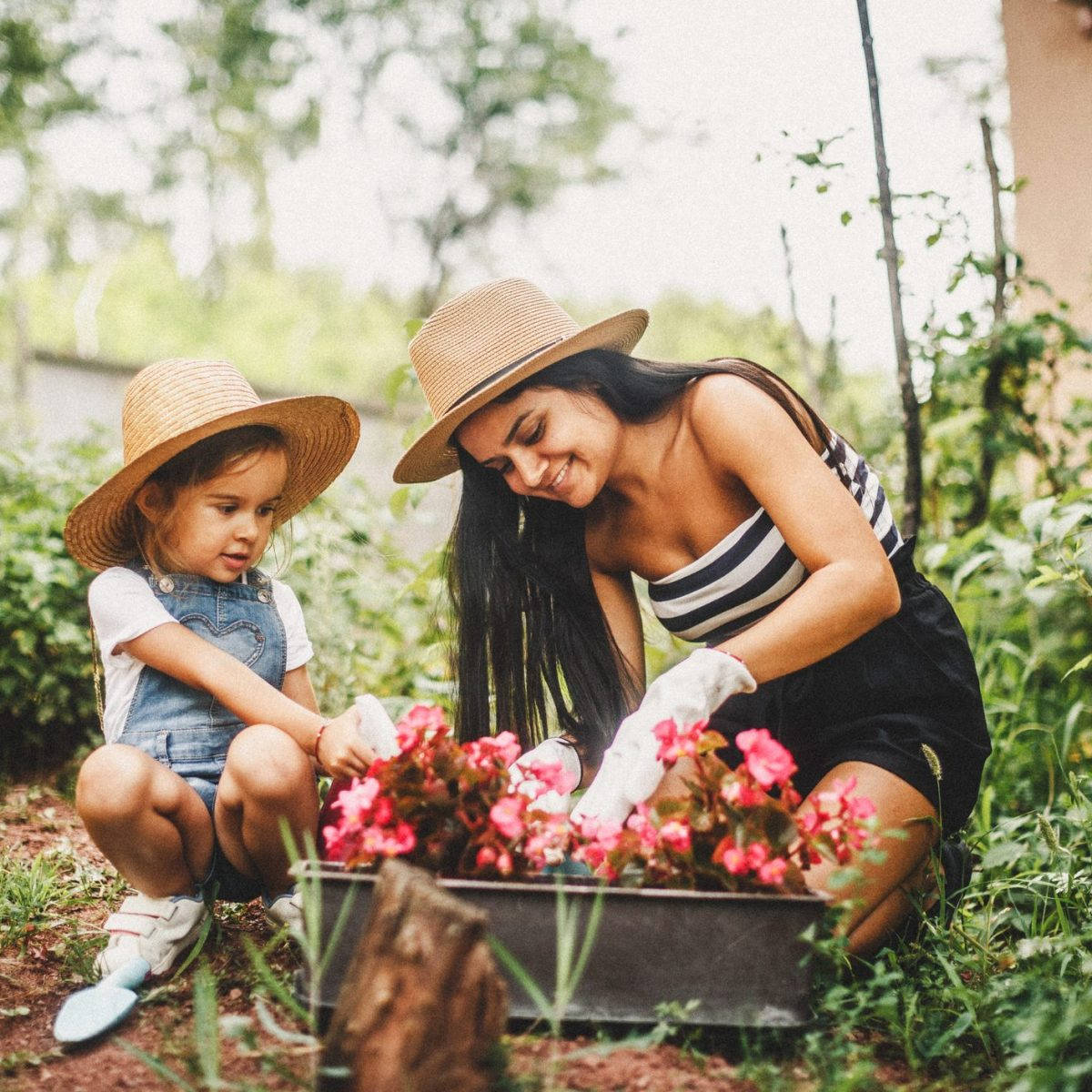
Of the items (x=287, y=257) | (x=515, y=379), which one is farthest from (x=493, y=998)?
(x=287, y=257)

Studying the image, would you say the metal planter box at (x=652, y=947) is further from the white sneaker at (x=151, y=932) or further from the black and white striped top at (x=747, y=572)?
the black and white striped top at (x=747, y=572)

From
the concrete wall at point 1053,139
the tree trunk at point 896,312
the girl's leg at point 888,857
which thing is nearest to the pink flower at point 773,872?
the girl's leg at point 888,857

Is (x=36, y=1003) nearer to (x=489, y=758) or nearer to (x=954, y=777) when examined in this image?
(x=489, y=758)

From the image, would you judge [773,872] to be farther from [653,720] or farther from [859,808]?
[653,720]

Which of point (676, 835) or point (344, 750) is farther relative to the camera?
point (344, 750)

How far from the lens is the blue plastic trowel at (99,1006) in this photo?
148 cm

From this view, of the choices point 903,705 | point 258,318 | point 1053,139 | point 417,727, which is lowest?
point 903,705

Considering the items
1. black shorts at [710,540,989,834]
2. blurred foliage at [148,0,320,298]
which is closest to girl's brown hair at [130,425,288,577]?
black shorts at [710,540,989,834]

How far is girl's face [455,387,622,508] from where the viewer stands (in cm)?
198

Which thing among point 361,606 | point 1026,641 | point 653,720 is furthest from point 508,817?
point 1026,641

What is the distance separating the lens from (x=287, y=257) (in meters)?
21.6

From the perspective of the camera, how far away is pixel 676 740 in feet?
4.85

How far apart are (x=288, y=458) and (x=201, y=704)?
1.71 ft

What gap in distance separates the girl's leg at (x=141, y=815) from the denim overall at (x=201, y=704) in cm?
9
